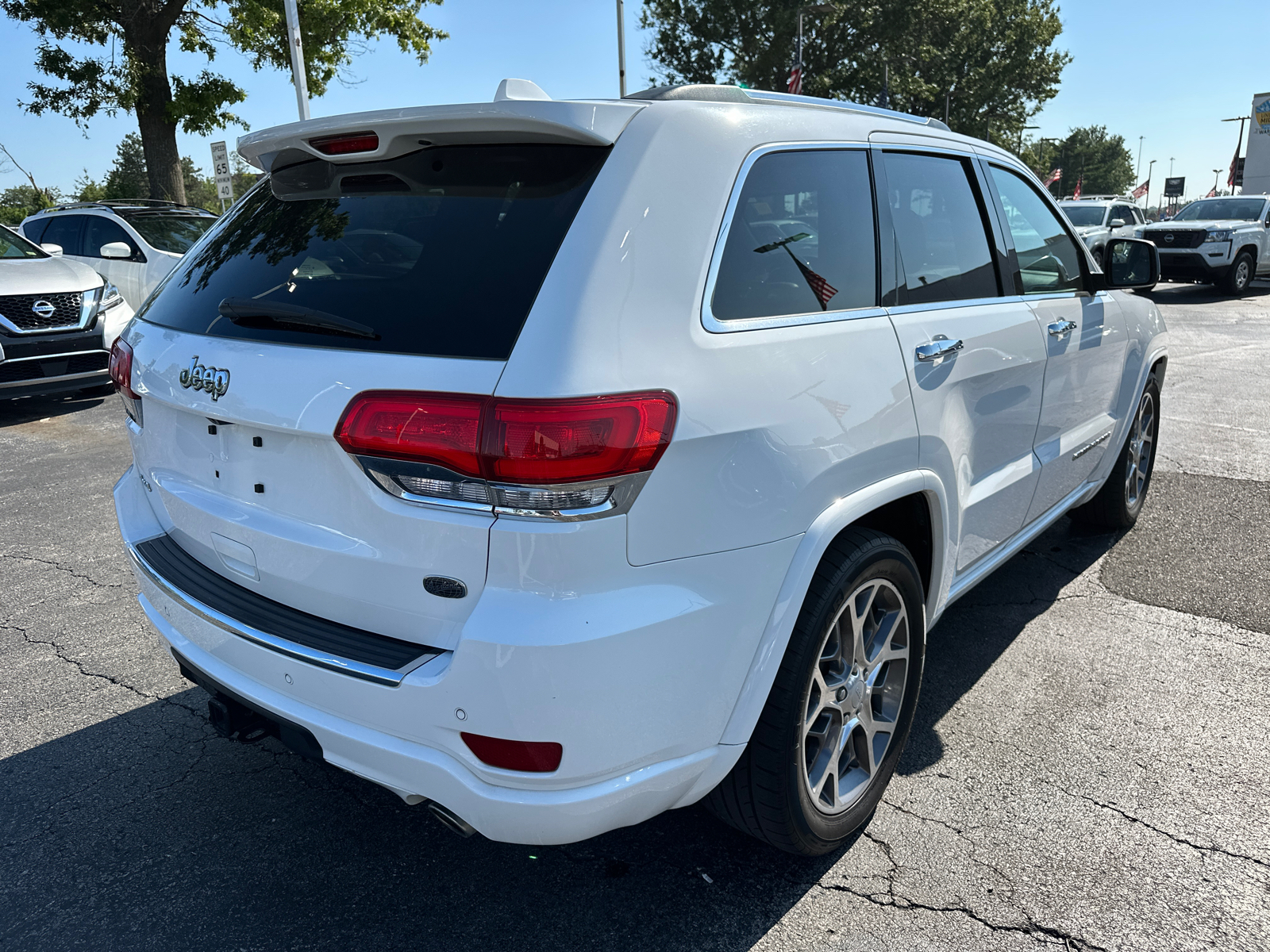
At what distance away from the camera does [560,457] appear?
170 cm

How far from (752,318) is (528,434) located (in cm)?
64

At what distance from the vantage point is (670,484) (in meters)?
1.80

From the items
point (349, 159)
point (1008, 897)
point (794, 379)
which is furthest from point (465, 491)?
point (1008, 897)

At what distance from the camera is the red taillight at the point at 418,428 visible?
5.69 feet

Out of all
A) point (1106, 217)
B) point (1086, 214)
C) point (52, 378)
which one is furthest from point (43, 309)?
point (1106, 217)

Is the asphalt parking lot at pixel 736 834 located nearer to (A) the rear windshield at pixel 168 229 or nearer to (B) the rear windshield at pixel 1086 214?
(A) the rear windshield at pixel 168 229

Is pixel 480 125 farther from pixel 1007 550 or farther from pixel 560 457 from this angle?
pixel 1007 550

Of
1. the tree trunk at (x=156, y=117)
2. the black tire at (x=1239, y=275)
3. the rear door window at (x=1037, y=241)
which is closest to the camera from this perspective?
the rear door window at (x=1037, y=241)

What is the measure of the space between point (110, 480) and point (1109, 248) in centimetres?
594

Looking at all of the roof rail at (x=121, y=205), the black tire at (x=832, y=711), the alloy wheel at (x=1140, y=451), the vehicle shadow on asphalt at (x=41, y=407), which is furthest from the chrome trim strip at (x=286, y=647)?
the roof rail at (x=121, y=205)

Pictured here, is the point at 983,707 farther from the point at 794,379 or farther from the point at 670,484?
the point at 670,484

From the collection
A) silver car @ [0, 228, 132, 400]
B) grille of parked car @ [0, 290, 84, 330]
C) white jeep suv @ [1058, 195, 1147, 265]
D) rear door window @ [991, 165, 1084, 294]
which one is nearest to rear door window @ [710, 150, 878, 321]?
rear door window @ [991, 165, 1084, 294]

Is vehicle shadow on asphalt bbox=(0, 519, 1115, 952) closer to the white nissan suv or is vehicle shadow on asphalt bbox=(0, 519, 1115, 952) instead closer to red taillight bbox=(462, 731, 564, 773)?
the white nissan suv

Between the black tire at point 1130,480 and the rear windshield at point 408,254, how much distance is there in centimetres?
365
